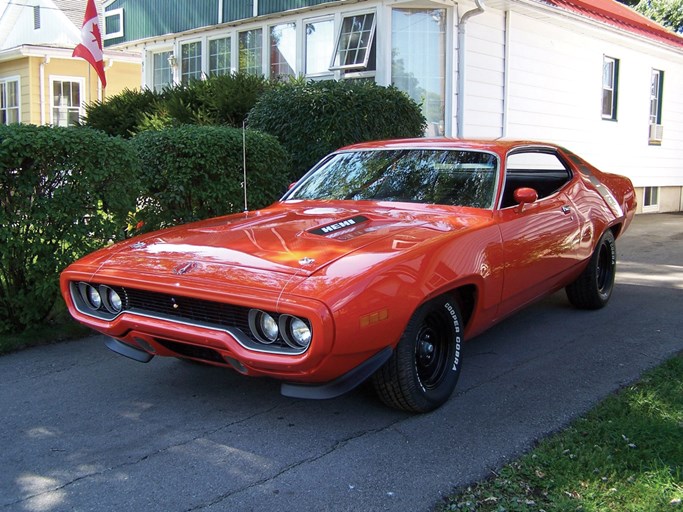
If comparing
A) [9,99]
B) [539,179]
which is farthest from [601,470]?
[9,99]

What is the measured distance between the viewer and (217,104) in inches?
394

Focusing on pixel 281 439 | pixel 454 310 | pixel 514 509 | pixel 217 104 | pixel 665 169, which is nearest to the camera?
pixel 514 509

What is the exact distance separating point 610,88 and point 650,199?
141 inches

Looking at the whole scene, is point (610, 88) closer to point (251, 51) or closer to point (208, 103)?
point (251, 51)

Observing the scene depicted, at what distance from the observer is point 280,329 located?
317 cm

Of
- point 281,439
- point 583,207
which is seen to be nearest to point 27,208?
point 281,439

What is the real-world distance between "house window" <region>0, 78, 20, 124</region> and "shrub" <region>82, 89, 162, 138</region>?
26.3ft

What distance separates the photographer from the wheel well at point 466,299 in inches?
160

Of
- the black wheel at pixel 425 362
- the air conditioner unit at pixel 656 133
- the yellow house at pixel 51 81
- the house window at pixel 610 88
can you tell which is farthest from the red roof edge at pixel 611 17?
the yellow house at pixel 51 81

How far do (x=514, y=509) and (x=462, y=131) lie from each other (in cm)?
860

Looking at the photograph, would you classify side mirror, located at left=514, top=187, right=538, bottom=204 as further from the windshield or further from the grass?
the grass

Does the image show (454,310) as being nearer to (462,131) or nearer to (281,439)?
(281,439)

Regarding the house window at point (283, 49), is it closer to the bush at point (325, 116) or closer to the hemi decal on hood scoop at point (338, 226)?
the bush at point (325, 116)

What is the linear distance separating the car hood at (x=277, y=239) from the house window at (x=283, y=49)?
770 cm
